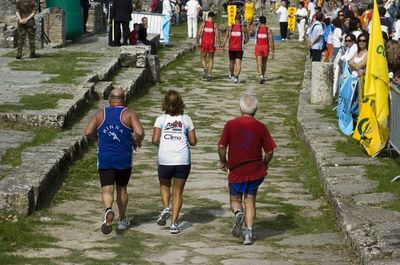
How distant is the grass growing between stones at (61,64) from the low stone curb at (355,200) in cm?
505

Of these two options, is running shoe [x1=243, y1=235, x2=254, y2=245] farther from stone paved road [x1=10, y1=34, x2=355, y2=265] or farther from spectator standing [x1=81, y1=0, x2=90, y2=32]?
spectator standing [x1=81, y1=0, x2=90, y2=32]

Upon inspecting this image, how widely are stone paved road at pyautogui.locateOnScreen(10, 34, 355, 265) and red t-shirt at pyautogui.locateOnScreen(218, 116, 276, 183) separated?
0.61 metres

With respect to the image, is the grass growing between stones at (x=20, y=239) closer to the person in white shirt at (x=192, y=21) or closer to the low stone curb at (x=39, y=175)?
the low stone curb at (x=39, y=175)

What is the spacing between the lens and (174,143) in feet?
34.6

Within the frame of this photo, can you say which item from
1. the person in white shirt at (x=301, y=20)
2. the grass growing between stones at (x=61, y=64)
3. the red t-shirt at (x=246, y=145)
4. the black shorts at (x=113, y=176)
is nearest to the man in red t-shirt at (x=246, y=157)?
the red t-shirt at (x=246, y=145)

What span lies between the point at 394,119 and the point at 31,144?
13.6 feet

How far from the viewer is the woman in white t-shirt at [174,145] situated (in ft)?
34.6

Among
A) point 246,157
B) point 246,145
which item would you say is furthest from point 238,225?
point 246,145

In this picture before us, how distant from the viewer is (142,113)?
1825 cm

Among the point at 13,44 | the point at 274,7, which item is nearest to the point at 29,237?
the point at 13,44

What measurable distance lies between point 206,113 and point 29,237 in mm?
8633

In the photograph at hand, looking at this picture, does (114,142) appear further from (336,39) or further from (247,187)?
(336,39)

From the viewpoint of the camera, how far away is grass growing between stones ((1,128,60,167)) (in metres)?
12.4

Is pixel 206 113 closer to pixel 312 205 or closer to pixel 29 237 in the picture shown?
pixel 312 205
